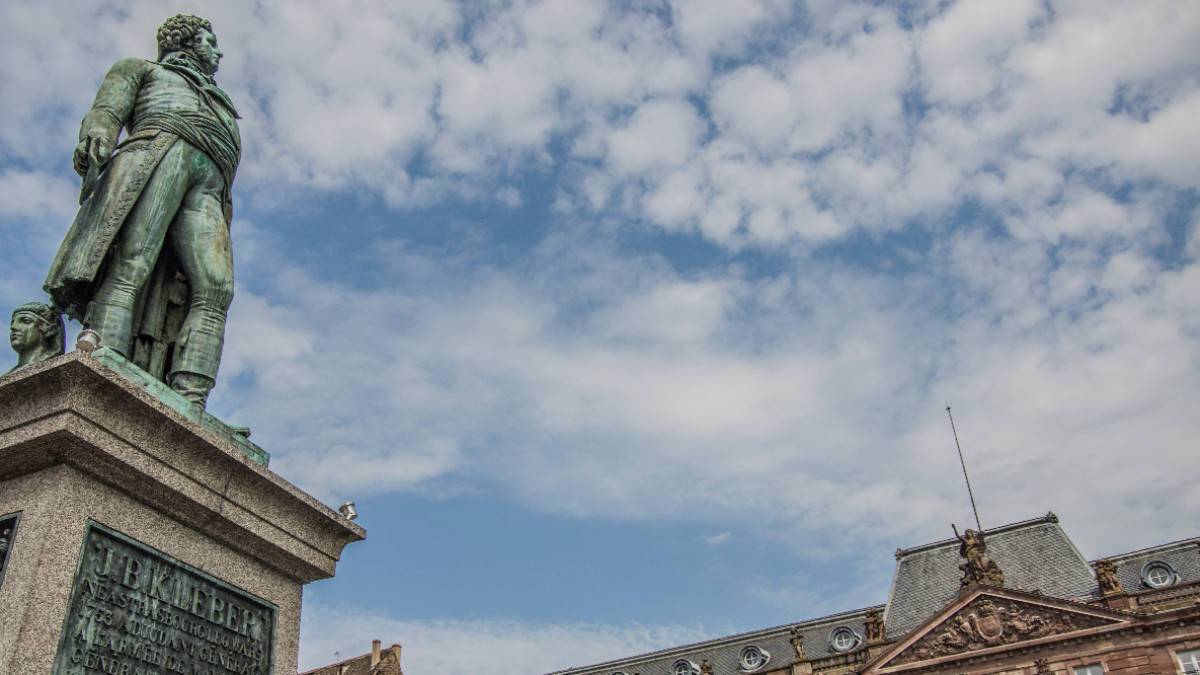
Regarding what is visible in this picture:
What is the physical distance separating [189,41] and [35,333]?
273 cm

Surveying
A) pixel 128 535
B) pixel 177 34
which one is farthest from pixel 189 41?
pixel 128 535

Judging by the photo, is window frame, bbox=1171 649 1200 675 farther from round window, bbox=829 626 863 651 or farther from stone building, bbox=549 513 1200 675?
round window, bbox=829 626 863 651

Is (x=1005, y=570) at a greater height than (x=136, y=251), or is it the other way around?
(x=1005, y=570)

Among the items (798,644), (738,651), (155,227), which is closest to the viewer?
(155,227)

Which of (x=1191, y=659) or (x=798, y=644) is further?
(x=798, y=644)

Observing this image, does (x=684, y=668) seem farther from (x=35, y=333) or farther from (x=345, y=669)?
(x=35, y=333)

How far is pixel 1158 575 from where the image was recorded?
125 ft

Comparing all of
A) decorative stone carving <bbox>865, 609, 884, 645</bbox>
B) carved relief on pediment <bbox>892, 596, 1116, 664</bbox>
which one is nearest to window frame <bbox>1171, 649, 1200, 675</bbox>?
carved relief on pediment <bbox>892, 596, 1116, 664</bbox>

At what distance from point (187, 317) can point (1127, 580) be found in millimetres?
41750

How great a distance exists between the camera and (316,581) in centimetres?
650

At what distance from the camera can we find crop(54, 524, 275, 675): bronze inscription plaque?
4.83 metres

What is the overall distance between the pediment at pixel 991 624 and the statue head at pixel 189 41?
37.9 meters

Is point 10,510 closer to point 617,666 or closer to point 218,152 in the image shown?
point 218,152

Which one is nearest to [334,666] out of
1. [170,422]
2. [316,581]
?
[316,581]
